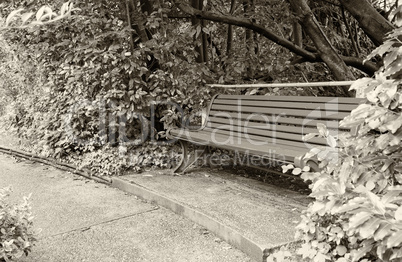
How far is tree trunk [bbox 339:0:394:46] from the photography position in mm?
4621

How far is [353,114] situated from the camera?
2068mm

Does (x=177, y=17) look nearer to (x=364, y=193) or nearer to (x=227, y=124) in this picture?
(x=227, y=124)

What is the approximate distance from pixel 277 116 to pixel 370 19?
1690 mm

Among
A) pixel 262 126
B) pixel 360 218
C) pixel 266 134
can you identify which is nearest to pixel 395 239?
pixel 360 218

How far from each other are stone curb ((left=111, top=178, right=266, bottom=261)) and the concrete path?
0.05 m

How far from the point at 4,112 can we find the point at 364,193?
8.89 meters

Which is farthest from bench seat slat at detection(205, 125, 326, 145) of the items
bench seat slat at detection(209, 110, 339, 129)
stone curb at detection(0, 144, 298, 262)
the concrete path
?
the concrete path

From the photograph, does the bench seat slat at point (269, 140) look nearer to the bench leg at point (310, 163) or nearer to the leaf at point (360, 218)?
the bench leg at point (310, 163)

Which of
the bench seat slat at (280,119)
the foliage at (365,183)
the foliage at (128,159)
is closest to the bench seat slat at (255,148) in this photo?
the bench seat slat at (280,119)

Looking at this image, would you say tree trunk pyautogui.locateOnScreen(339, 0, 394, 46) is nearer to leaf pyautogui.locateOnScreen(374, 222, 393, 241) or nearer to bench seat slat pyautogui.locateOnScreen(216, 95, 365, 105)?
bench seat slat pyautogui.locateOnScreen(216, 95, 365, 105)

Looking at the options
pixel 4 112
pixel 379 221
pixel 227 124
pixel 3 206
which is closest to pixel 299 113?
pixel 227 124

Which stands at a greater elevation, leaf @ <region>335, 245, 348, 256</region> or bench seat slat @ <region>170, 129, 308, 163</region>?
bench seat slat @ <region>170, 129, 308, 163</region>

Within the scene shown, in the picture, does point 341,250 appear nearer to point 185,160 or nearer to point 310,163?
point 310,163

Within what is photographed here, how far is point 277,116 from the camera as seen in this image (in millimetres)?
4262
